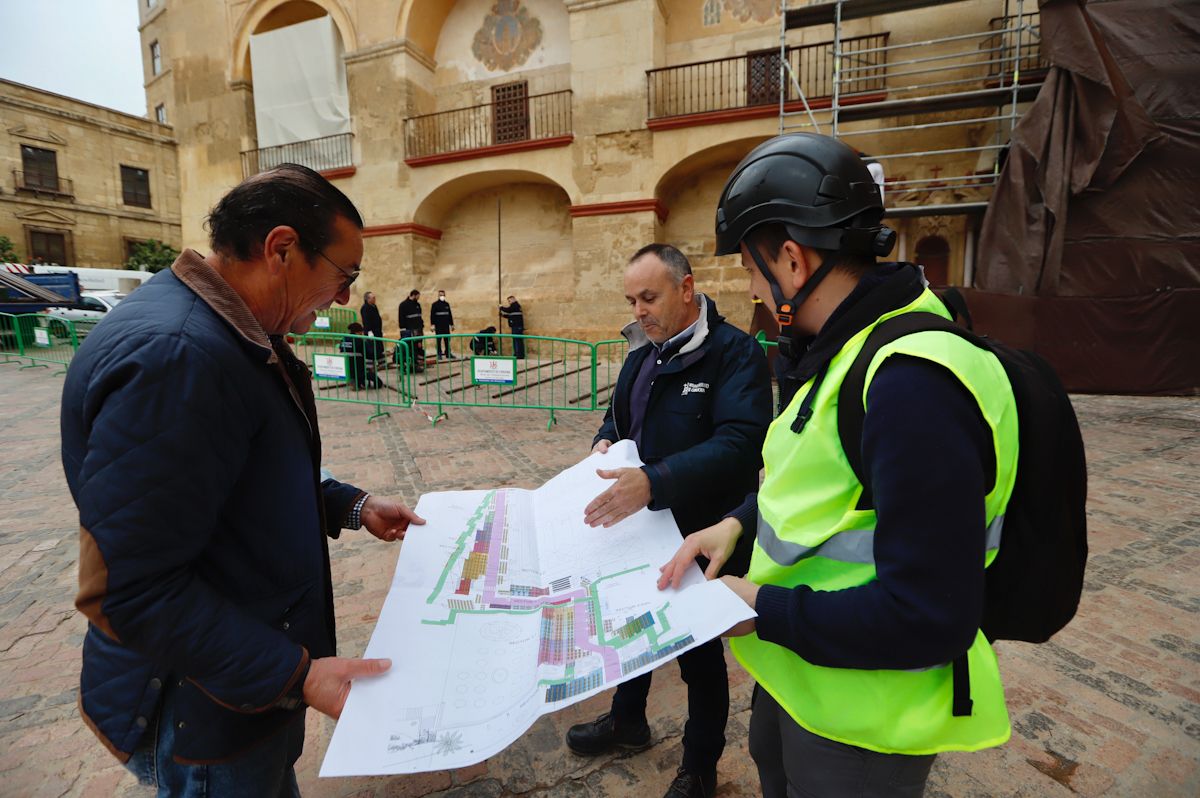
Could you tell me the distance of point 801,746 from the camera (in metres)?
1.24

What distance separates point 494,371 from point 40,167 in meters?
32.0

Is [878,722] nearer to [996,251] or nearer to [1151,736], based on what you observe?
[1151,736]

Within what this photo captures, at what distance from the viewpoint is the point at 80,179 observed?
92.3 feet

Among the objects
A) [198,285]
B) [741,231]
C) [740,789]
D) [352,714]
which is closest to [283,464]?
[198,285]

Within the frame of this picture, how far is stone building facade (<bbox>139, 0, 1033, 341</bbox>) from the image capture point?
1337 centimetres

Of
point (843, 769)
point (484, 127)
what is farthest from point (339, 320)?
point (843, 769)

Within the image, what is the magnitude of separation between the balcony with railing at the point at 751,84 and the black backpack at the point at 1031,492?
13.6 m

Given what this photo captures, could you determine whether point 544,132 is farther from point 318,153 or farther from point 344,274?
point 344,274

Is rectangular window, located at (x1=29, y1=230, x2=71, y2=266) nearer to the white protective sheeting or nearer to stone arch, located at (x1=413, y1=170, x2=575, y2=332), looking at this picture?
the white protective sheeting

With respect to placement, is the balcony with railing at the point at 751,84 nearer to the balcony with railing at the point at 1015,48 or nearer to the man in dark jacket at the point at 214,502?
the balcony with railing at the point at 1015,48

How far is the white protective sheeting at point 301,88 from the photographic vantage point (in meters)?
17.6

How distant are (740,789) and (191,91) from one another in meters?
25.6

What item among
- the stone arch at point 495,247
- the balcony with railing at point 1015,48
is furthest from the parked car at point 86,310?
the balcony with railing at point 1015,48

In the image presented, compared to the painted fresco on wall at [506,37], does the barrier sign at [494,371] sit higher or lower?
lower
